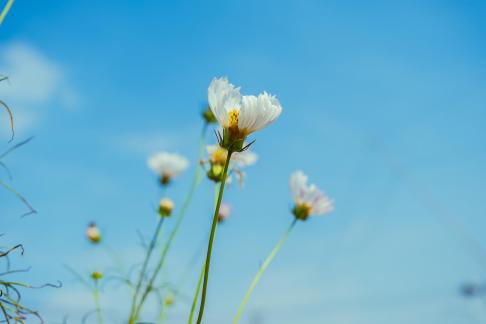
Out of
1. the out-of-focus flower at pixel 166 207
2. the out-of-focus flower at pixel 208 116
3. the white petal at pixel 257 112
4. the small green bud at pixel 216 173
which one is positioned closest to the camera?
the white petal at pixel 257 112

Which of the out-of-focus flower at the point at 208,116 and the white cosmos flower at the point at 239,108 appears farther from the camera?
the out-of-focus flower at the point at 208,116

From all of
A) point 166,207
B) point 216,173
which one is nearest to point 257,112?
point 216,173

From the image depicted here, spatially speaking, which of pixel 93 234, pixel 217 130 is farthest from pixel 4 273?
pixel 93 234

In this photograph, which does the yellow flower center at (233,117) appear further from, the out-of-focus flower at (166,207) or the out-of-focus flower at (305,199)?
the out-of-focus flower at (166,207)

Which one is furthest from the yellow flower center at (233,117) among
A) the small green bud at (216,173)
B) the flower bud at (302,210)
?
the flower bud at (302,210)

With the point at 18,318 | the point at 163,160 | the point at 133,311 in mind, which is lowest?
the point at 18,318

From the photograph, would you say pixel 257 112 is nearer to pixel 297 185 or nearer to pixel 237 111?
pixel 237 111

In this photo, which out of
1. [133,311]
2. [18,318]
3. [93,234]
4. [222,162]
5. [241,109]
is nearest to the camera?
[18,318]

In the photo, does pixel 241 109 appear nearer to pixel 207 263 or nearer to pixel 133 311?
pixel 207 263

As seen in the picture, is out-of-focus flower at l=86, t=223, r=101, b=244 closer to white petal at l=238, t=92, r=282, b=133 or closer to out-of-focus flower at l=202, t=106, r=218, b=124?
out-of-focus flower at l=202, t=106, r=218, b=124
